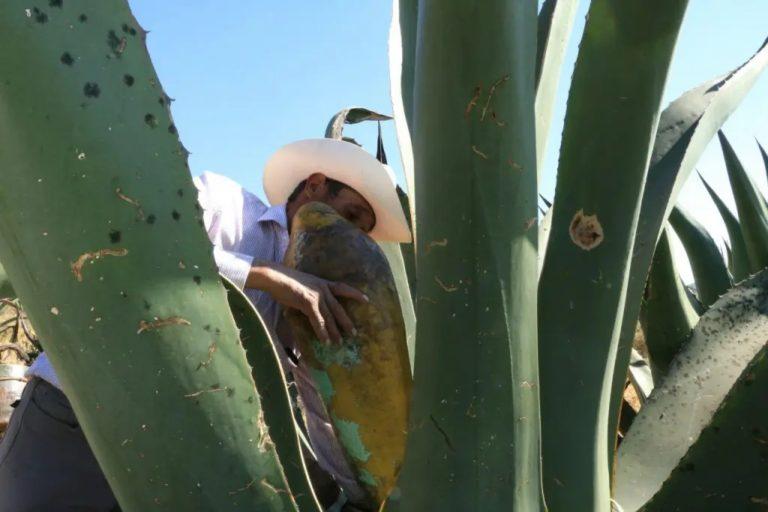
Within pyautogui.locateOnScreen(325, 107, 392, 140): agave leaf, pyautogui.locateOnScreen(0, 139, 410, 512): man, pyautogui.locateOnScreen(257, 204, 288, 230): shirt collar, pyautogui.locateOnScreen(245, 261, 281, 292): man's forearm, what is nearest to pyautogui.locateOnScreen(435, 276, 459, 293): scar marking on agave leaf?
pyautogui.locateOnScreen(245, 261, 281, 292): man's forearm

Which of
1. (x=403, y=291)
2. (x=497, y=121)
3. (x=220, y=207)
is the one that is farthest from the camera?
(x=220, y=207)

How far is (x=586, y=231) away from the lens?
29.9 inches

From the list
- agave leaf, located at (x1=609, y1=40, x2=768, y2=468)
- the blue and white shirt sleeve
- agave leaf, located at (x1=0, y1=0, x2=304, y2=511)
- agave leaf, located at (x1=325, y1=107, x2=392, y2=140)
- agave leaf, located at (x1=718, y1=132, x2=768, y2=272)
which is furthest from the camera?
agave leaf, located at (x1=718, y1=132, x2=768, y2=272)

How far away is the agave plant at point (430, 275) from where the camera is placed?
539 millimetres

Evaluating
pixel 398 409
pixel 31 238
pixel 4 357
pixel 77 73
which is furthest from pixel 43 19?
pixel 4 357

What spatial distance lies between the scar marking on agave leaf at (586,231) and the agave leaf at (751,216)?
1.41m

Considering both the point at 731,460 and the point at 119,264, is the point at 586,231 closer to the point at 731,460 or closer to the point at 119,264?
the point at 731,460

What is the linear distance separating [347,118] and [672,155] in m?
1.07

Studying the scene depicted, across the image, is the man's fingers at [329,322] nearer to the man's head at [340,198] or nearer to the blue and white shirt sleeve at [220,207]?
the man's head at [340,198]

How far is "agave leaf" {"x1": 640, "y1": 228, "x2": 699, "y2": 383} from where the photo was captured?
146 centimetres

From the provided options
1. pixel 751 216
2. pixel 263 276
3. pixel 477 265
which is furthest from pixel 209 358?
pixel 751 216

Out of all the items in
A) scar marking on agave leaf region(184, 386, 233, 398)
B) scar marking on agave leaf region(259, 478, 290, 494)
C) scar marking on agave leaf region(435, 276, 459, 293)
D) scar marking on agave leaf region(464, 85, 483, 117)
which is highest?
scar marking on agave leaf region(464, 85, 483, 117)

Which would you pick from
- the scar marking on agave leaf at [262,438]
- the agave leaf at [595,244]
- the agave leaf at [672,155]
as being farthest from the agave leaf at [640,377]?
the scar marking on agave leaf at [262,438]

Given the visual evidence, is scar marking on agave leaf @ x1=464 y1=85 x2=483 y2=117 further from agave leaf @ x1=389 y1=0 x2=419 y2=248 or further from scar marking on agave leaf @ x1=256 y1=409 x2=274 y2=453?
agave leaf @ x1=389 y1=0 x2=419 y2=248
